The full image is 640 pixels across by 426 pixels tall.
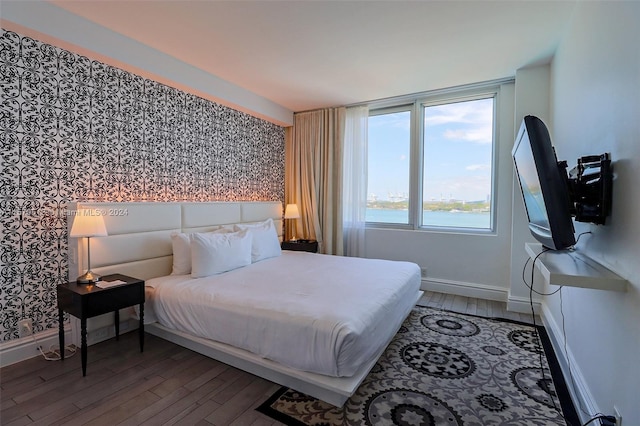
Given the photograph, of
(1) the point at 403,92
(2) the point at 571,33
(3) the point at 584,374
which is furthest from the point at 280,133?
(3) the point at 584,374

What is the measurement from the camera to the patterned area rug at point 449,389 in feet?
5.77

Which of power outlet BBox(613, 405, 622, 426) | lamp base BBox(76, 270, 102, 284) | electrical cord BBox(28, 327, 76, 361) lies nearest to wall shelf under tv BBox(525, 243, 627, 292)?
power outlet BBox(613, 405, 622, 426)

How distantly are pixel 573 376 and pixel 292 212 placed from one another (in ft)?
12.1

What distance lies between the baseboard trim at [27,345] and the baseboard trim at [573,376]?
3756 millimetres

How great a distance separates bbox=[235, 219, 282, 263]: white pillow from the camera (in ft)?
11.6

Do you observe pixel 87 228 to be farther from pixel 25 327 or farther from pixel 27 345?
pixel 27 345

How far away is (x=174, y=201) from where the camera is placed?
3.41m

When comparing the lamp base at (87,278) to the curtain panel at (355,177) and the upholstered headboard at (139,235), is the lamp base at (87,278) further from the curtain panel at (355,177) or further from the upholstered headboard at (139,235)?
the curtain panel at (355,177)

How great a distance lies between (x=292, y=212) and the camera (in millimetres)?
4785

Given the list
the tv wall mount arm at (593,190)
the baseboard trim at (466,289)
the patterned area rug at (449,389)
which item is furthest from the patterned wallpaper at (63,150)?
the tv wall mount arm at (593,190)

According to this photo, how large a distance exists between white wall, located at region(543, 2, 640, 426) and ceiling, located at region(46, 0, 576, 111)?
570 mm

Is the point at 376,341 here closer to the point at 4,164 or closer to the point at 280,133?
the point at 4,164

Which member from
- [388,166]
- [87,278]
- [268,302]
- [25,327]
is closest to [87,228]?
[87,278]

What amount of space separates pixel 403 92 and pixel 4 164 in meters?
4.19
